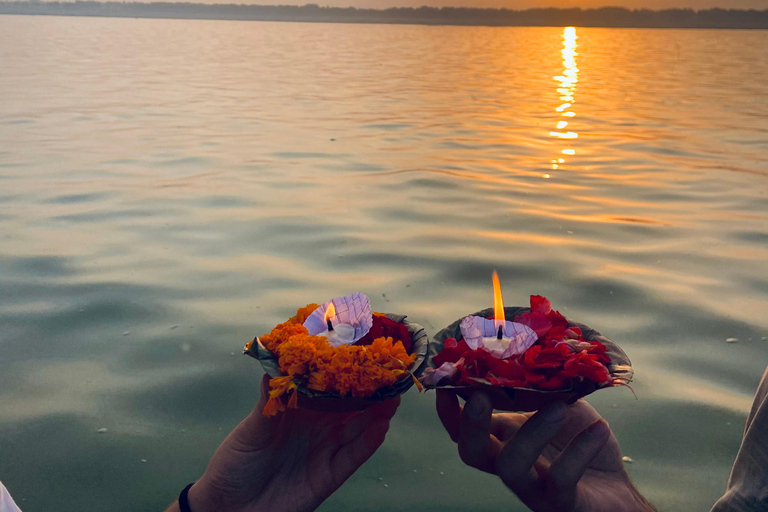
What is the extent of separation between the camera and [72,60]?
25594 millimetres

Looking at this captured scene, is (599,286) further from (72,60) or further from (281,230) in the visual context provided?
(72,60)

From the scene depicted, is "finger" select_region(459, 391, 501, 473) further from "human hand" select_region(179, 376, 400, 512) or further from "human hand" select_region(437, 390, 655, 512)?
"human hand" select_region(179, 376, 400, 512)

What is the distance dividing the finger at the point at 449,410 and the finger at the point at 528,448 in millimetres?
154

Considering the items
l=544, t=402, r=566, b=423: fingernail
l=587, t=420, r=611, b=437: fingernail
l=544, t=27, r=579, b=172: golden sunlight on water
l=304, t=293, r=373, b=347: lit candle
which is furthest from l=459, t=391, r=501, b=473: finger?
l=544, t=27, r=579, b=172: golden sunlight on water

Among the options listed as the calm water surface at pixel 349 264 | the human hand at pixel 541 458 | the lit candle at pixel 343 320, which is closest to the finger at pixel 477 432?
the human hand at pixel 541 458

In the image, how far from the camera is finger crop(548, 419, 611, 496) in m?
1.78

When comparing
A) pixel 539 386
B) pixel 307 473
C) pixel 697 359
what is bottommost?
pixel 697 359

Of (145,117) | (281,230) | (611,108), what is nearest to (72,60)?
(145,117)

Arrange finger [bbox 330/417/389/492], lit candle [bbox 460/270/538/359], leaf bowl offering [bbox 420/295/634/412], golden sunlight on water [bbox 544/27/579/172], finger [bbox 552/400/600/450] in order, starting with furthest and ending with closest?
1. golden sunlight on water [bbox 544/27/579/172]
2. finger [bbox 552/400/600/450]
3. finger [bbox 330/417/389/492]
4. lit candle [bbox 460/270/538/359]
5. leaf bowl offering [bbox 420/295/634/412]

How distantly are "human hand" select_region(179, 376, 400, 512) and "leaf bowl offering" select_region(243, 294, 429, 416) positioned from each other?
21cm

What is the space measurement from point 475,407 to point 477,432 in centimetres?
9

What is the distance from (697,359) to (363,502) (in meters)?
2.11

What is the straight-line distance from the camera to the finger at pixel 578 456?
5.85 feet

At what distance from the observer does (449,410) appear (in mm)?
1936
